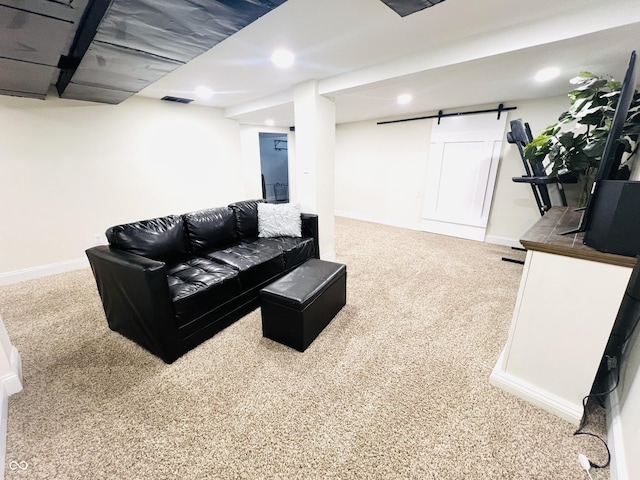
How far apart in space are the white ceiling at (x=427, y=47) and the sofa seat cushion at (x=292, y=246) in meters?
1.76

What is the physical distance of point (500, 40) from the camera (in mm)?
1862

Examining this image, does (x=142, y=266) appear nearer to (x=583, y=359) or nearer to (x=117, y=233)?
(x=117, y=233)

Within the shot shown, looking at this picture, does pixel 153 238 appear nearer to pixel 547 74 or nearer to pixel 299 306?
pixel 299 306

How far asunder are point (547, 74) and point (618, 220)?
7.91 ft

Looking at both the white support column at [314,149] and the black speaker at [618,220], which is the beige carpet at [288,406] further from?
the white support column at [314,149]

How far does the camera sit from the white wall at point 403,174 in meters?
A: 3.82

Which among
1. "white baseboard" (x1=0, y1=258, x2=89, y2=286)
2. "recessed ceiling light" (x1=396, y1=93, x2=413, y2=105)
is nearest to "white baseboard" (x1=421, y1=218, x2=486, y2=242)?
"recessed ceiling light" (x1=396, y1=93, x2=413, y2=105)

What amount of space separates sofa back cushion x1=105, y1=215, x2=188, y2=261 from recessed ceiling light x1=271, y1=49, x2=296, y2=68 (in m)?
1.77

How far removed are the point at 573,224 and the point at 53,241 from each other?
5.27 metres

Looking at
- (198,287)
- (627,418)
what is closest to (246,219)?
(198,287)

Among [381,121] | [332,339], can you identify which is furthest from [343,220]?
[332,339]

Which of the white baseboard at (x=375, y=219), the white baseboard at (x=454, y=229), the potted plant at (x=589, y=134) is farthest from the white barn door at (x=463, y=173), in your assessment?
the potted plant at (x=589, y=134)

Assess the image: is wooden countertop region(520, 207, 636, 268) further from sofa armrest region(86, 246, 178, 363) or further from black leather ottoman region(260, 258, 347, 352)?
sofa armrest region(86, 246, 178, 363)

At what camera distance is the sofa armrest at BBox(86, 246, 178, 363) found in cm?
157
